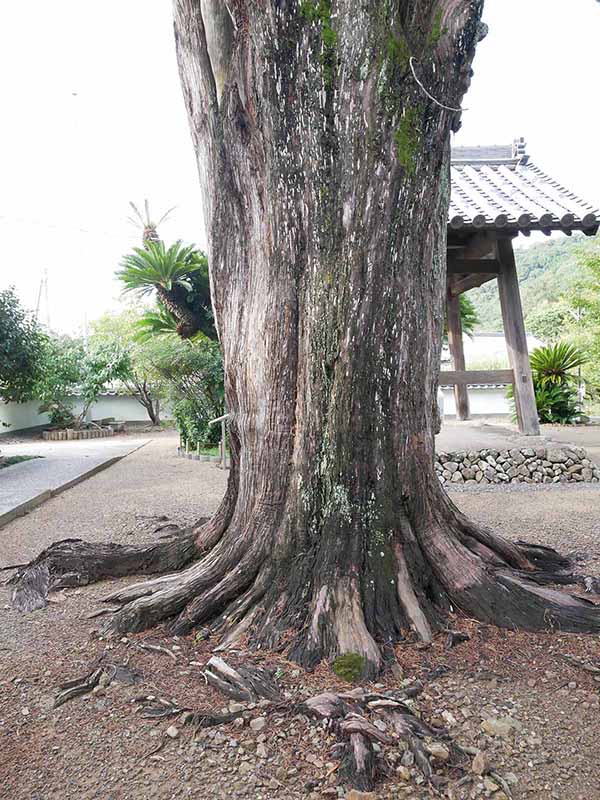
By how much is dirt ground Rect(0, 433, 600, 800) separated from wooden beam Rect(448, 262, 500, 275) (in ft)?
17.9

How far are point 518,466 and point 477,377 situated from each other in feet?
4.36

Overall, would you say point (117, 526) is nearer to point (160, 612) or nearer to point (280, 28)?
point (160, 612)

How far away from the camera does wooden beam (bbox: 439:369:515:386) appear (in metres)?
7.52

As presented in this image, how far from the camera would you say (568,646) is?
2.39 meters

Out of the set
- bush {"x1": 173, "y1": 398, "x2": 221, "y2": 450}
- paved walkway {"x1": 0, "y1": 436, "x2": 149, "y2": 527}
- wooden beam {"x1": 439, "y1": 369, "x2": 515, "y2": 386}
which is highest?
wooden beam {"x1": 439, "y1": 369, "x2": 515, "y2": 386}

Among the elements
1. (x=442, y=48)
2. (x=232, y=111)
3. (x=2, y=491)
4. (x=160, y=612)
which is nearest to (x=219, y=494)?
(x=2, y=491)

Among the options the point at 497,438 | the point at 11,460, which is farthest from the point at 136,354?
the point at 497,438

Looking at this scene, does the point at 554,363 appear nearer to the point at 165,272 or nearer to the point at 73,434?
the point at 165,272

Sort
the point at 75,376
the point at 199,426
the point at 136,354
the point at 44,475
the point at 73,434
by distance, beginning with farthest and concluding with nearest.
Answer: the point at 75,376, the point at 73,434, the point at 199,426, the point at 136,354, the point at 44,475

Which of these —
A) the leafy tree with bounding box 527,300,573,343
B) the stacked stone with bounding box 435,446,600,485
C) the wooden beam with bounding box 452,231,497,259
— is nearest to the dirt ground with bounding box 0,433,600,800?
the stacked stone with bounding box 435,446,600,485

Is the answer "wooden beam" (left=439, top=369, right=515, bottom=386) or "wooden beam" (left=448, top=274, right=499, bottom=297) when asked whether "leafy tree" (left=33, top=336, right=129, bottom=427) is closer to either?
"wooden beam" (left=448, top=274, right=499, bottom=297)

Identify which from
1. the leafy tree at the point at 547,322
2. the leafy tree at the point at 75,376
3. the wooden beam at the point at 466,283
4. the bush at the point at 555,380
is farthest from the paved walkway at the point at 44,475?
the leafy tree at the point at 547,322

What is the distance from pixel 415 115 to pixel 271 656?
229 centimetres

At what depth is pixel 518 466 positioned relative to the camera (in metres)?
6.83
